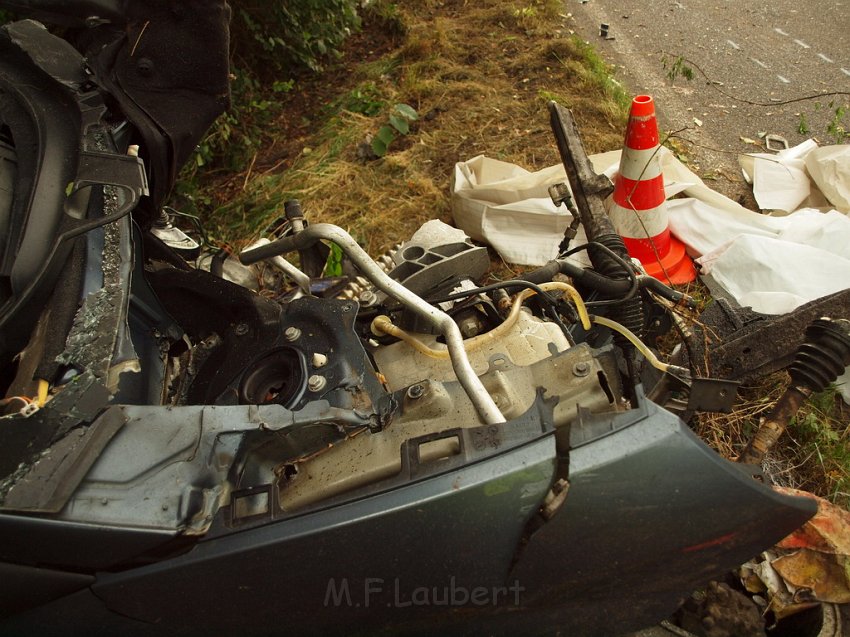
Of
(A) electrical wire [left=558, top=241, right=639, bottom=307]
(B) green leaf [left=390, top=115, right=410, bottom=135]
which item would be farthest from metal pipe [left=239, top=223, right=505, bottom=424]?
(B) green leaf [left=390, top=115, right=410, bottom=135]

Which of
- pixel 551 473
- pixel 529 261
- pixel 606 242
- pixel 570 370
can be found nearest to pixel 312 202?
pixel 529 261

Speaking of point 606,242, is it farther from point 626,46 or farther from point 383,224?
point 626,46

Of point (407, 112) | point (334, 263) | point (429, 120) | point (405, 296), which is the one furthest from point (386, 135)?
point (405, 296)

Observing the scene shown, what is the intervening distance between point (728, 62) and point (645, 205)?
8.20ft

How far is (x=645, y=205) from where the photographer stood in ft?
9.36

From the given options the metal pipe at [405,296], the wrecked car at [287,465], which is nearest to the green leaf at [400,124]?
the metal pipe at [405,296]

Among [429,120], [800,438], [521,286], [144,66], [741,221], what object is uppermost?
[144,66]

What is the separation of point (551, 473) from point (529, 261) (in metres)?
2.01

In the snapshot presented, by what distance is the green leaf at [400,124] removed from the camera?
13.9 ft

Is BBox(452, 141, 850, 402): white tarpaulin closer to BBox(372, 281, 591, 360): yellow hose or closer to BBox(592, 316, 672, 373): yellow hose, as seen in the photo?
BBox(592, 316, 672, 373): yellow hose

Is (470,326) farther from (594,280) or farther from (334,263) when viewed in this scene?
(334,263)

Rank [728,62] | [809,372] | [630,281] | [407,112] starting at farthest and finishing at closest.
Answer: [728,62], [407,112], [630,281], [809,372]

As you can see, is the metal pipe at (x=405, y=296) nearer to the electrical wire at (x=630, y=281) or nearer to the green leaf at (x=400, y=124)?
the electrical wire at (x=630, y=281)

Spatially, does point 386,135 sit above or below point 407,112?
below
